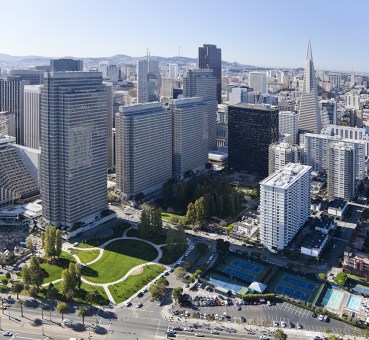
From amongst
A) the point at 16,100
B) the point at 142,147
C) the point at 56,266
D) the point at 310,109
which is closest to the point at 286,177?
the point at 142,147

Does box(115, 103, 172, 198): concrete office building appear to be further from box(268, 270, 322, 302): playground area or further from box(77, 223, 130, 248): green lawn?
box(268, 270, 322, 302): playground area

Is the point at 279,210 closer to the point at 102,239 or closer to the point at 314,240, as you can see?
the point at 314,240

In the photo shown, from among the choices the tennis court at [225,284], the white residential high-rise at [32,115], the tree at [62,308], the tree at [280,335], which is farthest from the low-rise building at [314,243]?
the white residential high-rise at [32,115]

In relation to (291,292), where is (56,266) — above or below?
above

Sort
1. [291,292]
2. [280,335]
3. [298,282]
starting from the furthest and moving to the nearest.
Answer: [298,282] → [291,292] → [280,335]

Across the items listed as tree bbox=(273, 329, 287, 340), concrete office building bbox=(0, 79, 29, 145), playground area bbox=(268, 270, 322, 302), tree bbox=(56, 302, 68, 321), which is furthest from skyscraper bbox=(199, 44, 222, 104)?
tree bbox=(273, 329, 287, 340)

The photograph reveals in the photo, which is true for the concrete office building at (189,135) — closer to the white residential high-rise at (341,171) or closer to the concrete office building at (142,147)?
the concrete office building at (142,147)

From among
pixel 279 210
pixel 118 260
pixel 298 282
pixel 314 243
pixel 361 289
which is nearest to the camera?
pixel 361 289
